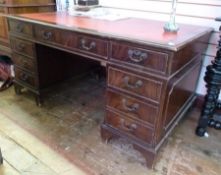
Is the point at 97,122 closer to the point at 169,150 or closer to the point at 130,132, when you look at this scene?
the point at 130,132

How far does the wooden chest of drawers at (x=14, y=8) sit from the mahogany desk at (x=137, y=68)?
1.90 ft

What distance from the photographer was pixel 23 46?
1846mm

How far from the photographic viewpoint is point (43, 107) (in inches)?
77.4

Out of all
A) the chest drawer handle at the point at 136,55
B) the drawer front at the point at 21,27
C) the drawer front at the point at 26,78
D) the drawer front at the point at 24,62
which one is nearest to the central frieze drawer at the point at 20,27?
the drawer front at the point at 21,27

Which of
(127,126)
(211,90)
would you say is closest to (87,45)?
(127,126)

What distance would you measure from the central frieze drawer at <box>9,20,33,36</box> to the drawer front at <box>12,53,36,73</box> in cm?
22

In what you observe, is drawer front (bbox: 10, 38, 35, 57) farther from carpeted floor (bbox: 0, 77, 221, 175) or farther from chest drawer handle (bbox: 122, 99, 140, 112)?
chest drawer handle (bbox: 122, 99, 140, 112)

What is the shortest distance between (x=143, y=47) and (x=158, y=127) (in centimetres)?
47

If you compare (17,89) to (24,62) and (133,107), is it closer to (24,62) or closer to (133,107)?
(24,62)

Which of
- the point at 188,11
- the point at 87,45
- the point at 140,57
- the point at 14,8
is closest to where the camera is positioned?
the point at 140,57

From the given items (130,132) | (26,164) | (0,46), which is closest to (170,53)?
(130,132)

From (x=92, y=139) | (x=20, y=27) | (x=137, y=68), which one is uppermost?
(x=20, y=27)

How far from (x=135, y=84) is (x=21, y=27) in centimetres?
113

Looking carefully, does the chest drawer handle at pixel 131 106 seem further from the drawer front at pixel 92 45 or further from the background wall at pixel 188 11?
the background wall at pixel 188 11
